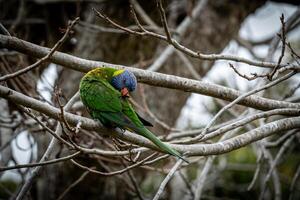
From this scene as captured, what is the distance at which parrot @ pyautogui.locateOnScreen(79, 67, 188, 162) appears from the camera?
2.45 meters

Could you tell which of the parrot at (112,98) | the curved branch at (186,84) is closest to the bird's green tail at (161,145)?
the parrot at (112,98)

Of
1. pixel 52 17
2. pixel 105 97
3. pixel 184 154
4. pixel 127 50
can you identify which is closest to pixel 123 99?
pixel 105 97

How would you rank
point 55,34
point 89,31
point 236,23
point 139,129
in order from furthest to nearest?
point 55,34 → point 236,23 → point 89,31 → point 139,129

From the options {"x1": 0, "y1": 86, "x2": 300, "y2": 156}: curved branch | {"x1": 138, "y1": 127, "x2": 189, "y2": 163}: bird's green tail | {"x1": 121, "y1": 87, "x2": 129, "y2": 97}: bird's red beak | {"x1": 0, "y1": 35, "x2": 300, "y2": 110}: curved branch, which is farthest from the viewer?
{"x1": 0, "y1": 35, "x2": 300, "y2": 110}: curved branch

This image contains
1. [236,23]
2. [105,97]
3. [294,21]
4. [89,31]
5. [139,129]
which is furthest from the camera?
[236,23]

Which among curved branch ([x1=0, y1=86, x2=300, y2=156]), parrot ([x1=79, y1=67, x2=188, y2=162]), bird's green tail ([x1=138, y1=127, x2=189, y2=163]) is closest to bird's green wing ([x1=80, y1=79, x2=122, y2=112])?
parrot ([x1=79, y1=67, x2=188, y2=162])

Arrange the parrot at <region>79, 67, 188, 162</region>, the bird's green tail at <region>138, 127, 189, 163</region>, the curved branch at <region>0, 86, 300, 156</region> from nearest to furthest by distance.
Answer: the curved branch at <region>0, 86, 300, 156</region>, the bird's green tail at <region>138, 127, 189, 163</region>, the parrot at <region>79, 67, 188, 162</region>

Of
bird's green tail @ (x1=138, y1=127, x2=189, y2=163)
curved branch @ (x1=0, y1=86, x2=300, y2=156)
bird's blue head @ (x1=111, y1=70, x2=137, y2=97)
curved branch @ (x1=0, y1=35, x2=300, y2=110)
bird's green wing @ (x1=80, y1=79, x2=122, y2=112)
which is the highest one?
curved branch @ (x1=0, y1=35, x2=300, y2=110)

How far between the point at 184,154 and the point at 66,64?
37.2 inches

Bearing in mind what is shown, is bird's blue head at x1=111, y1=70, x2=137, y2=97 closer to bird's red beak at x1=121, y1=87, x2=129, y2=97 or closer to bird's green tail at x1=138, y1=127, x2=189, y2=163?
bird's red beak at x1=121, y1=87, x2=129, y2=97

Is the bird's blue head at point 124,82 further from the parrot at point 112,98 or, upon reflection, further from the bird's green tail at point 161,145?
the bird's green tail at point 161,145

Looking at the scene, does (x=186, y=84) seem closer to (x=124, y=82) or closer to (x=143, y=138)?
(x=124, y=82)

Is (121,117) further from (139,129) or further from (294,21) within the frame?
(294,21)

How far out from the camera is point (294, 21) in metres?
4.41
